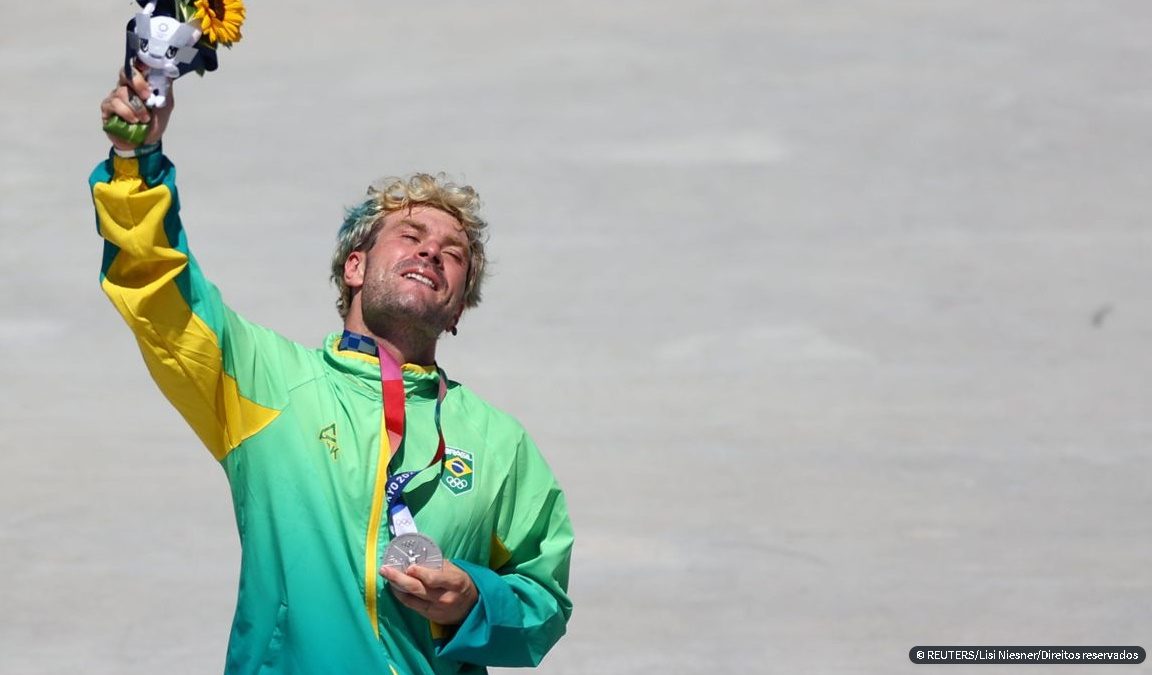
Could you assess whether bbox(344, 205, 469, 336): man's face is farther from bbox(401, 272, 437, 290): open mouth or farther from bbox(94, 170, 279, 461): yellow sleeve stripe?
bbox(94, 170, 279, 461): yellow sleeve stripe

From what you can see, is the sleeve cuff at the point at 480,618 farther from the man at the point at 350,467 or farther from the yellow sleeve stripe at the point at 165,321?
the yellow sleeve stripe at the point at 165,321

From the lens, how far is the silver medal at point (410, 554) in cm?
367

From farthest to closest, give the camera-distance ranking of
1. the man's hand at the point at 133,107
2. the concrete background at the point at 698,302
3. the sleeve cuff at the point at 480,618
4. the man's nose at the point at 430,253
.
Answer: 1. the concrete background at the point at 698,302
2. the man's nose at the point at 430,253
3. the sleeve cuff at the point at 480,618
4. the man's hand at the point at 133,107

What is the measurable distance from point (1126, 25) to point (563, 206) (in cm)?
492

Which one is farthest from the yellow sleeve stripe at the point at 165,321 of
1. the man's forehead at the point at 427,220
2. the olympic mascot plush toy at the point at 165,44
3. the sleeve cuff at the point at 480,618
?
the man's forehead at the point at 427,220

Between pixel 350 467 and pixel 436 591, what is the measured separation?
29cm

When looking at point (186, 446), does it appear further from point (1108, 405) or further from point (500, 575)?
point (500, 575)

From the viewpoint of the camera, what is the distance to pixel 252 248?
10.9 metres

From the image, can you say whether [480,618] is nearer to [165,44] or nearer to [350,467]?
[350,467]

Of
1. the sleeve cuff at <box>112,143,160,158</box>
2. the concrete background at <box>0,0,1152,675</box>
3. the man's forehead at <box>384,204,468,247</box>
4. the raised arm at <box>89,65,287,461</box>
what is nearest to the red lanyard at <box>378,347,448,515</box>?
the raised arm at <box>89,65,287,461</box>

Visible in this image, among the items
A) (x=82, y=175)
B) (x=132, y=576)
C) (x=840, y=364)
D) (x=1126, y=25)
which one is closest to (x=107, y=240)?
(x=132, y=576)

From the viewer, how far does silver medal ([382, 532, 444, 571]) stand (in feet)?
12.0

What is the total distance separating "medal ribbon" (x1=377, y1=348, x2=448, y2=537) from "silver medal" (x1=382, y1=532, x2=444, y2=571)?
0.7 inches

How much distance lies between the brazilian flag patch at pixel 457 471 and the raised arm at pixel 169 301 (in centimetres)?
34
